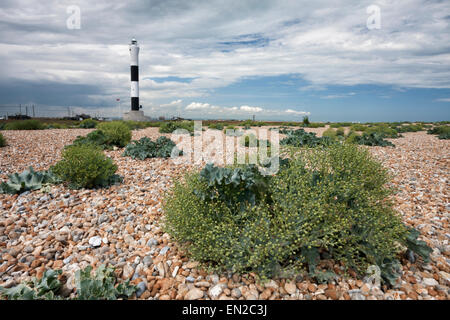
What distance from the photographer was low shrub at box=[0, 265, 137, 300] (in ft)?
8.06

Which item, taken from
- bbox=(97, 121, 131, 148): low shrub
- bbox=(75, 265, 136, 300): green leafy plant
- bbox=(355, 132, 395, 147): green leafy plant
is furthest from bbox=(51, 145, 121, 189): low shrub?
bbox=(355, 132, 395, 147): green leafy plant

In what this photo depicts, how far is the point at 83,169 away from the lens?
207 inches

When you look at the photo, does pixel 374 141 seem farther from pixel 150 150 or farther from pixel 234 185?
pixel 234 185

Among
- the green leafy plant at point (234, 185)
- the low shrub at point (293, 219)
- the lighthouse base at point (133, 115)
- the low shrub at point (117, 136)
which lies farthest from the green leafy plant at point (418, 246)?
the lighthouse base at point (133, 115)

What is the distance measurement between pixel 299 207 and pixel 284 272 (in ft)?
2.13

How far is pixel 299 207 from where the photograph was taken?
2691 mm

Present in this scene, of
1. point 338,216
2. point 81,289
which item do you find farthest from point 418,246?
point 81,289

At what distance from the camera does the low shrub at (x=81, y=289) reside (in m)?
2.46

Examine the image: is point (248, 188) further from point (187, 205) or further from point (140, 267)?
point (140, 267)

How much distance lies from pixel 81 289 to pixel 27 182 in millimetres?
3984

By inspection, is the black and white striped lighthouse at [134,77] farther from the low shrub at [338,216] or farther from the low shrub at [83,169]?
the low shrub at [338,216]

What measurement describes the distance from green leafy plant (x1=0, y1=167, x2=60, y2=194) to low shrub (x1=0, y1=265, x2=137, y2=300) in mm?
3107

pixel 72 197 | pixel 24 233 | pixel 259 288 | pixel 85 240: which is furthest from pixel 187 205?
pixel 72 197

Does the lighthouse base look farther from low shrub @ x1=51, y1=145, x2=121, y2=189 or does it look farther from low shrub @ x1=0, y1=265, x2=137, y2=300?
low shrub @ x1=0, y1=265, x2=137, y2=300
